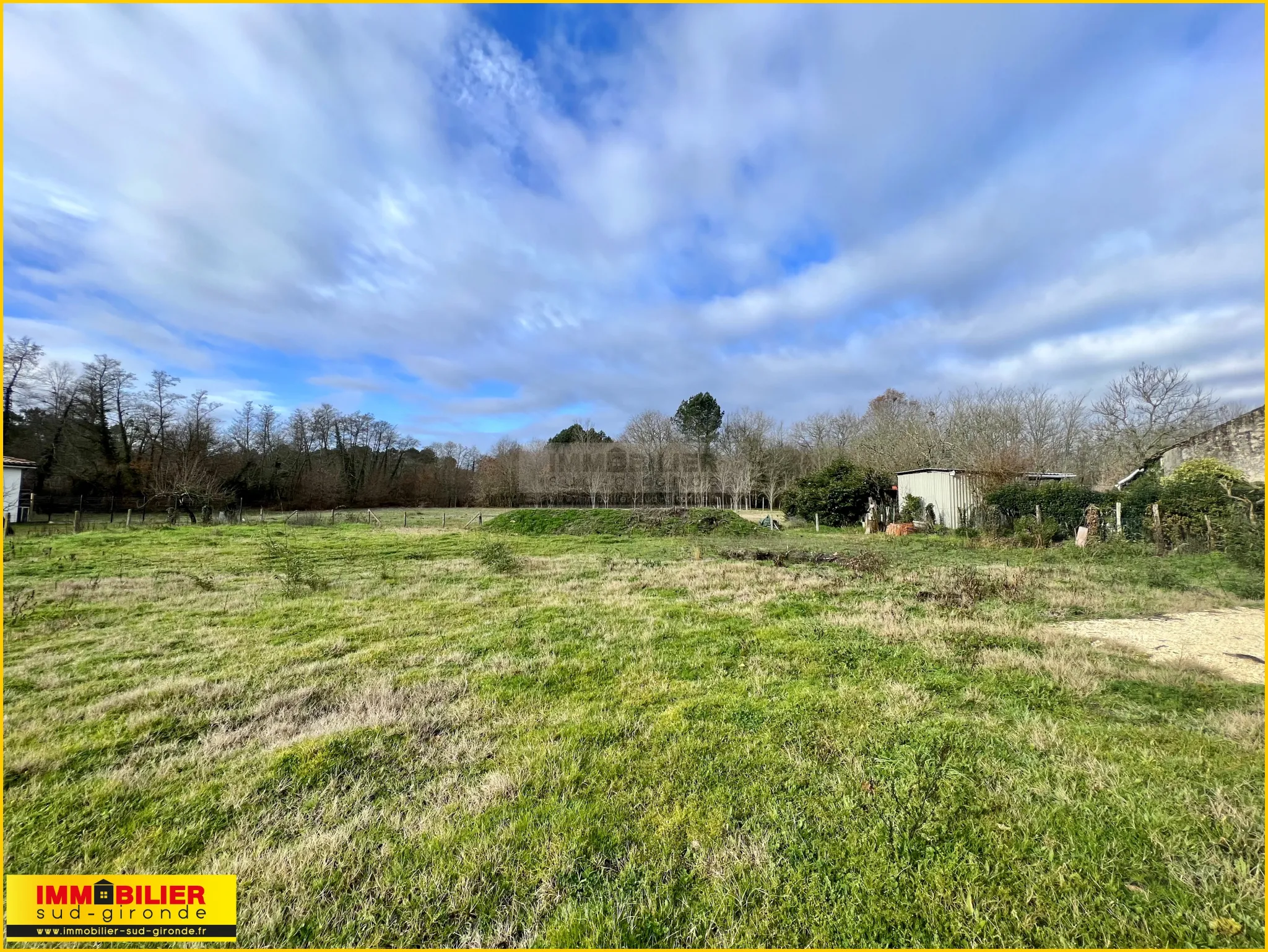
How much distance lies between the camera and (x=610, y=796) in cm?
255

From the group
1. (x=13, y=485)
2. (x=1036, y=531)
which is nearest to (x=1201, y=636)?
(x=1036, y=531)

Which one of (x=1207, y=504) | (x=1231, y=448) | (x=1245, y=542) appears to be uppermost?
(x=1231, y=448)

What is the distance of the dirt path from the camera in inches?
125

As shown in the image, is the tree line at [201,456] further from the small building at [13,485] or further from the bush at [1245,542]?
the bush at [1245,542]

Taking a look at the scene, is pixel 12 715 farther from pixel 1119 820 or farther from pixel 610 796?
pixel 1119 820

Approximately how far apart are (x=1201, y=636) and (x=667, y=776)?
16.2 feet

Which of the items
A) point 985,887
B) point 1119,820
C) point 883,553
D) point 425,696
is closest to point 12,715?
point 425,696

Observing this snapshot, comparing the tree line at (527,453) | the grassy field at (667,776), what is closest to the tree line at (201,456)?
the tree line at (527,453)

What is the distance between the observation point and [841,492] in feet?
72.7

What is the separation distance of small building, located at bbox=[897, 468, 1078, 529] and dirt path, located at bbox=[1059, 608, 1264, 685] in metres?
12.4

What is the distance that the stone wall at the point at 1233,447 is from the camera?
2.23 metres

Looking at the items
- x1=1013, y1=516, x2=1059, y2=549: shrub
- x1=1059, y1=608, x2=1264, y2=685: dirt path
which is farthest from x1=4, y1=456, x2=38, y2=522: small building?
x1=1013, y1=516, x2=1059, y2=549: shrub

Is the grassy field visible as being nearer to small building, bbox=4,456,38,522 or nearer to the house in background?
the house in background

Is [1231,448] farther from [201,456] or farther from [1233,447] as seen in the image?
[201,456]
